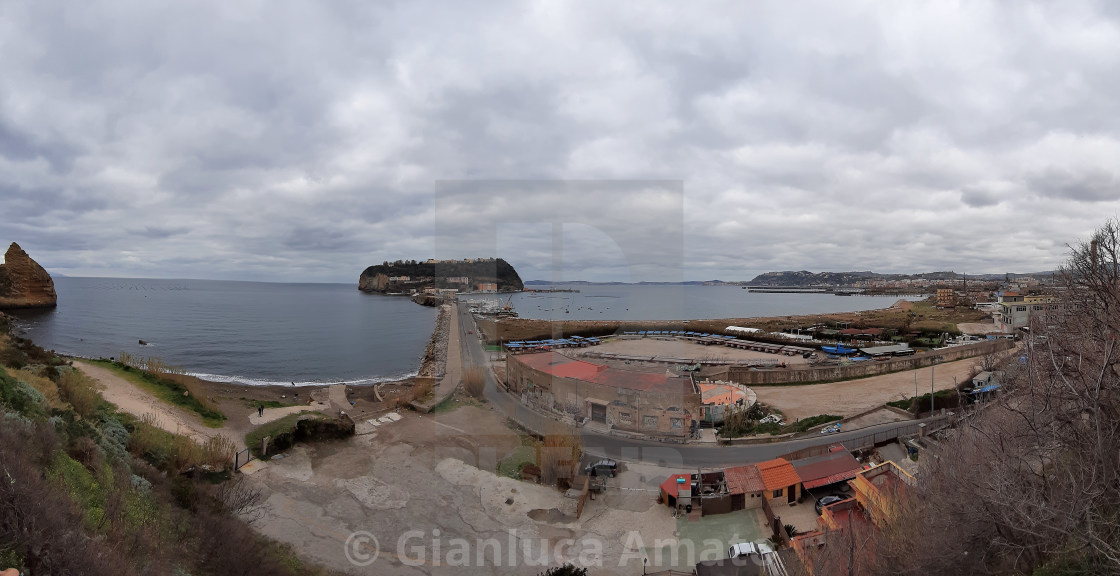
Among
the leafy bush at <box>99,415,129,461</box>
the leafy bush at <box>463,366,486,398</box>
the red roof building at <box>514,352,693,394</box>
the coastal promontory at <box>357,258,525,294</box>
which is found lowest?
the leafy bush at <box>463,366,486,398</box>

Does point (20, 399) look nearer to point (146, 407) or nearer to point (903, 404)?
point (146, 407)

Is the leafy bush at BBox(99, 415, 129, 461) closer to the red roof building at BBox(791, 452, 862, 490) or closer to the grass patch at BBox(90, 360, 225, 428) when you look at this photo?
the grass patch at BBox(90, 360, 225, 428)

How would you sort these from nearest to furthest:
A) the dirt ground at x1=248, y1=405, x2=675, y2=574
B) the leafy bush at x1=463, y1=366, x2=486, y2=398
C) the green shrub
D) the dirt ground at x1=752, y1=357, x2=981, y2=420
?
the green shrub
the dirt ground at x1=248, y1=405, x2=675, y2=574
the dirt ground at x1=752, y1=357, x2=981, y2=420
the leafy bush at x1=463, y1=366, x2=486, y2=398

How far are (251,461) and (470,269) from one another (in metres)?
10.1

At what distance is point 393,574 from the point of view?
8.13m

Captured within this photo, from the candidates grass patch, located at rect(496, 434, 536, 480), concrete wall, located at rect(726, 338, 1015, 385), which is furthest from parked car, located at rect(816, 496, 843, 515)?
concrete wall, located at rect(726, 338, 1015, 385)

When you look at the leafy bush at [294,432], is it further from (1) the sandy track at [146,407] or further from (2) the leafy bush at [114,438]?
Answer: (2) the leafy bush at [114,438]

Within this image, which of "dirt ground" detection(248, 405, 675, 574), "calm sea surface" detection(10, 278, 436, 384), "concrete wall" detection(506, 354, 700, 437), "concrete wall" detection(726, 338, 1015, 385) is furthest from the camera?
"calm sea surface" detection(10, 278, 436, 384)

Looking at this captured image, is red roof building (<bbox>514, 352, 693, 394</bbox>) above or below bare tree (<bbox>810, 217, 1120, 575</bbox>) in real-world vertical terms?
below

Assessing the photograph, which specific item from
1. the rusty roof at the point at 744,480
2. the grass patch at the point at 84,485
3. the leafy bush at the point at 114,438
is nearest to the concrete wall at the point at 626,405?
the rusty roof at the point at 744,480

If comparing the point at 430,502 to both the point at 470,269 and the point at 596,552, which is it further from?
the point at 470,269

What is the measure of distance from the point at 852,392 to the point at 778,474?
14.0m

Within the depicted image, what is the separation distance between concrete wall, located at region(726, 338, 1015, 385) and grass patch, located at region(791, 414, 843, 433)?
6.87 m

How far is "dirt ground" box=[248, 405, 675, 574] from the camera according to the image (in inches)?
342
